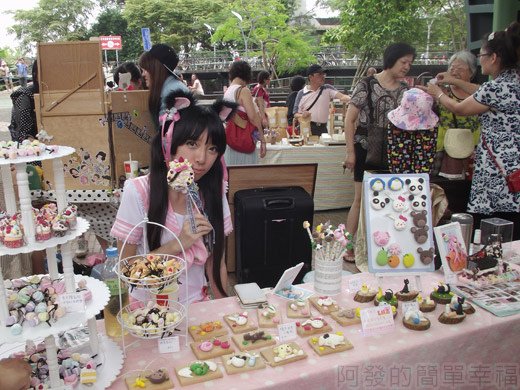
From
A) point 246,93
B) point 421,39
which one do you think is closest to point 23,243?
point 246,93

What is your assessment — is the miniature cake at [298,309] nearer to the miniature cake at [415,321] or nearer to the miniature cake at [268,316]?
the miniature cake at [268,316]

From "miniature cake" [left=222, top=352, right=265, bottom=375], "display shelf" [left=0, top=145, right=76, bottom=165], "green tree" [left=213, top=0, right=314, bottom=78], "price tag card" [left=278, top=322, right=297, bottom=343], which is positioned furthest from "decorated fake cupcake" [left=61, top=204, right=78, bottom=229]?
"green tree" [left=213, top=0, right=314, bottom=78]

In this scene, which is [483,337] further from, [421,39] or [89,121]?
[421,39]

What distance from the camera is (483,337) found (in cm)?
158

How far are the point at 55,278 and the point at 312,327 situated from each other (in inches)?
31.4

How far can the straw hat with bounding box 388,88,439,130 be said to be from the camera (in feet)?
9.45

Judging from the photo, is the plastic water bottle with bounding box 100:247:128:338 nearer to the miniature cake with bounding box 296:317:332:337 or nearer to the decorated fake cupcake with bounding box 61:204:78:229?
the decorated fake cupcake with bounding box 61:204:78:229

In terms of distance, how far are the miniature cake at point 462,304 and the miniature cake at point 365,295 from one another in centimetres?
27

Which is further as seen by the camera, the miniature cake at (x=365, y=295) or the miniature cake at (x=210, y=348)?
the miniature cake at (x=365, y=295)

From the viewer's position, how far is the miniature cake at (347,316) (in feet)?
5.11

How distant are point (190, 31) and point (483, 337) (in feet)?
80.3

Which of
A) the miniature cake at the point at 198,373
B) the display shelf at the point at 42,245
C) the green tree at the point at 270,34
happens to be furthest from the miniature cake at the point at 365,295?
the green tree at the point at 270,34

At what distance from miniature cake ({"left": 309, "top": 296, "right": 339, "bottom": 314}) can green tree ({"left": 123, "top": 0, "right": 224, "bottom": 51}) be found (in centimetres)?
2209

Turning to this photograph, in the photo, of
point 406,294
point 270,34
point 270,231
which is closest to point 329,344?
point 406,294
